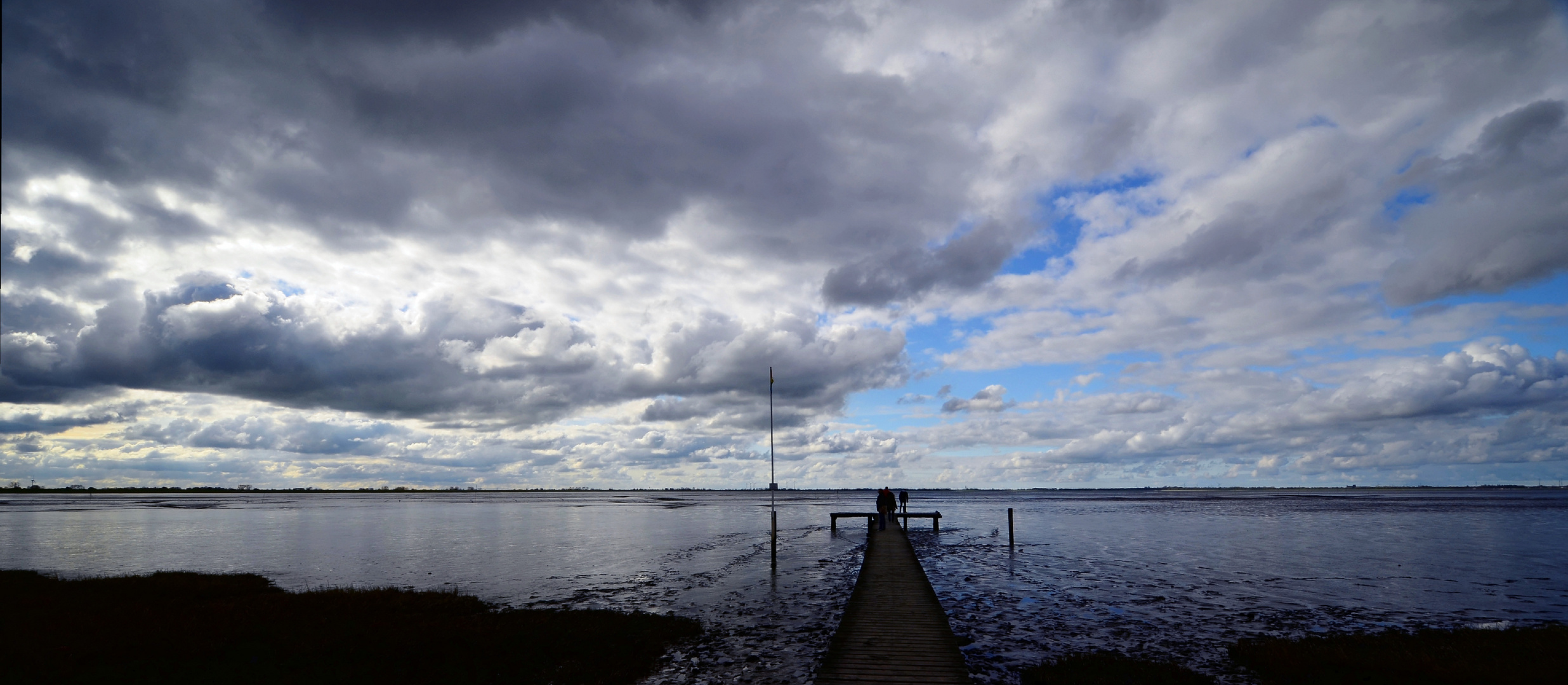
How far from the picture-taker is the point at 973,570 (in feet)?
111

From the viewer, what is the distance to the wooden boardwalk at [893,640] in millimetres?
13514

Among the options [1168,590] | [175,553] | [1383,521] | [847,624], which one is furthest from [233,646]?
[1383,521]

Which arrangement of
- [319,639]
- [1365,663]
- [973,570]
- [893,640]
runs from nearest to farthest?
[1365,663] < [893,640] < [319,639] < [973,570]

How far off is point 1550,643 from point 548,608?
26.3 m

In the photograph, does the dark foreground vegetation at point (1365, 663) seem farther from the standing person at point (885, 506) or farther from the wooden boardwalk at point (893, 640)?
the standing person at point (885, 506)

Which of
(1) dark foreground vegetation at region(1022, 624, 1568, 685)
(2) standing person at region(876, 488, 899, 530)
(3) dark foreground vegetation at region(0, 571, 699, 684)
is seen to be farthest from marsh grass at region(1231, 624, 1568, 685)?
(2) standing person at region(876, 488, 899, 530)

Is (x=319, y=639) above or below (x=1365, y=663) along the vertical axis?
above

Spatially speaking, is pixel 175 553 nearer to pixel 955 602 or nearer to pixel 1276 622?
pixel 955 602

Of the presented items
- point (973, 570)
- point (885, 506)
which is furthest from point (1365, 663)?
point (885, 506)

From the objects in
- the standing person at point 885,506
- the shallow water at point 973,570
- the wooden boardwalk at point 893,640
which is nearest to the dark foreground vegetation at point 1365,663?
the shallow water at point 973,570

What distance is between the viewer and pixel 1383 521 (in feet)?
219

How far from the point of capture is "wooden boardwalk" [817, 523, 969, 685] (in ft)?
44.3

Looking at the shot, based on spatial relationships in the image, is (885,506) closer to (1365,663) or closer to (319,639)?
(1365,663)

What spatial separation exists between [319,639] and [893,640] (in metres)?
13.5
